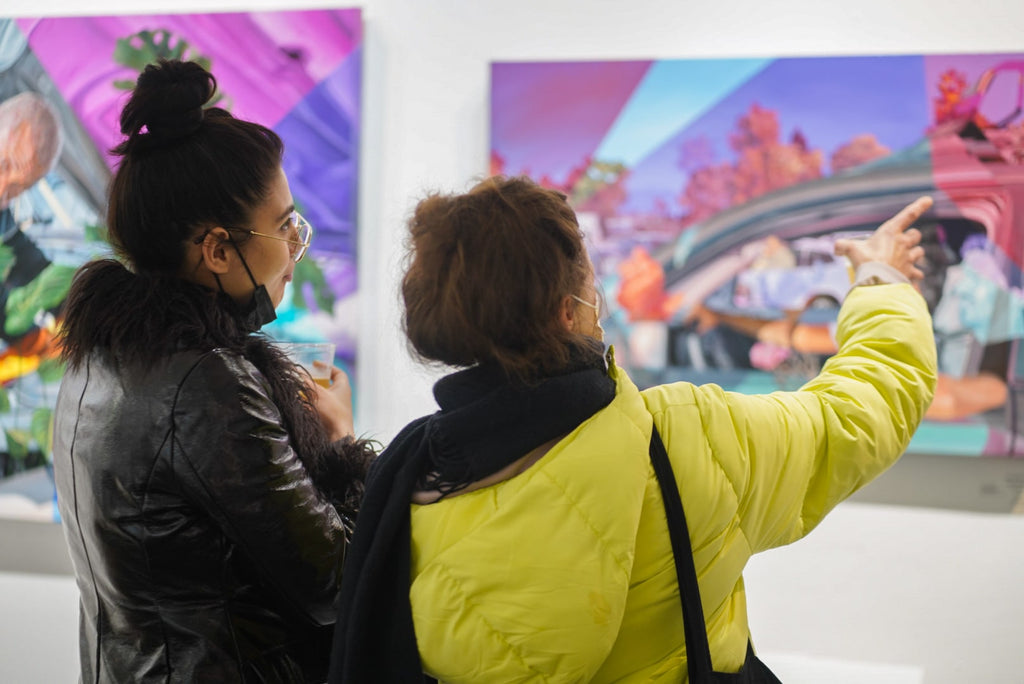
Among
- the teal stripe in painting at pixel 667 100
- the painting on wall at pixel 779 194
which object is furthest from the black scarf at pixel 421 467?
the teal stripe in painting at pixel 667 100

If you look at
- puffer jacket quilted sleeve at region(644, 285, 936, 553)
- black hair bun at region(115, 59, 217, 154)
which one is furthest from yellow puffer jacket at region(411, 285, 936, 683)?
black hair bun at region(115, 59, 217, 154)

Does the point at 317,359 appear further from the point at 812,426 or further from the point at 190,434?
the point at 812,426

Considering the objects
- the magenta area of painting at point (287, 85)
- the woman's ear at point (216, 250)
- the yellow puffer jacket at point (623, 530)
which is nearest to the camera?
the yellow puffer jacket at point (623, 530)

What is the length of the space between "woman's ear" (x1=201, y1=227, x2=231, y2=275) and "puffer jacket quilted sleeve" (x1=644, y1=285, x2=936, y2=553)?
526 millimetres

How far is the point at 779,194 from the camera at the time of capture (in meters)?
1.97

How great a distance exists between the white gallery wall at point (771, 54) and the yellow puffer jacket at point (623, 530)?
3.81 ft

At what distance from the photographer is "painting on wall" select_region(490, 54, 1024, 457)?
188cm

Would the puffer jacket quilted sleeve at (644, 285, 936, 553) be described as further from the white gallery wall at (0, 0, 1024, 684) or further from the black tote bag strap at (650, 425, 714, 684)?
the white gallery wall at (0, 0, 1024, 684)

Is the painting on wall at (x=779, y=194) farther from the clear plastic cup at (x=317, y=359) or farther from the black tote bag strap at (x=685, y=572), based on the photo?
the black tote bag strap at (x=685, y=572)

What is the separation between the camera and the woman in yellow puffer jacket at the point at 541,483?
81 cm

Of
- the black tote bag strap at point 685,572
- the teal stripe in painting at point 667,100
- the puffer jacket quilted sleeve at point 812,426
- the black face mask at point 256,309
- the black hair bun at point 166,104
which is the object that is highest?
the teal stripe in painting at point 667,100

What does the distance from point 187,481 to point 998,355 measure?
1.64 meters

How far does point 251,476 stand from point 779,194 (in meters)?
1.40

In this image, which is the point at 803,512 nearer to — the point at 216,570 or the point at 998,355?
the point at 216,570
